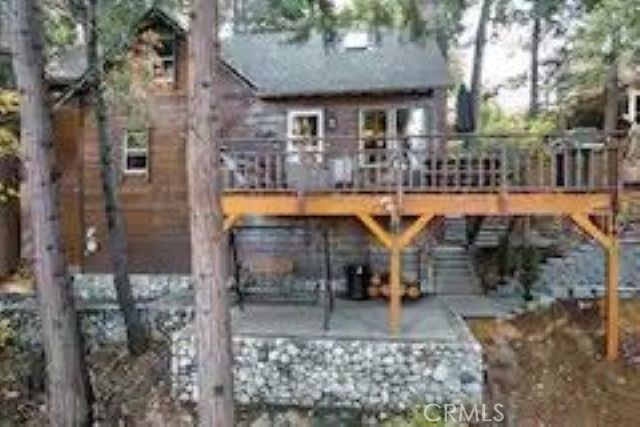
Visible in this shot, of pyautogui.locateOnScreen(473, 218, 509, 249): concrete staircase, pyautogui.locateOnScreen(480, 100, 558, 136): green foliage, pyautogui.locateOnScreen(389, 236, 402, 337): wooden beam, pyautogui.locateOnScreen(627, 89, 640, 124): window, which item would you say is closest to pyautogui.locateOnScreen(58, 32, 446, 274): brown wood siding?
pyautogui.locateOnScreen(473, 218, 509, 249): concrete staircase

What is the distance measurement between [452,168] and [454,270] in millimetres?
4492

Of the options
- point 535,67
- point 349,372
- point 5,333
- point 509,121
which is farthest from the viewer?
point 509,121

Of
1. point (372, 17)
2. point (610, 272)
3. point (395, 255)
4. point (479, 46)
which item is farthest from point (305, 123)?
point (479, 46)

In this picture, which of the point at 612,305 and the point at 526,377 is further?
the point at 612,305

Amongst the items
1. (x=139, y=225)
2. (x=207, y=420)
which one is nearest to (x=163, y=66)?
(x=139, y=225)

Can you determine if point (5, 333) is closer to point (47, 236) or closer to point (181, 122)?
point (47, 236)

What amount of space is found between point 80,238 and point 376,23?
26.8 feet

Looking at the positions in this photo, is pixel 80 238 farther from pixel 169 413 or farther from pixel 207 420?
pixel 207 420

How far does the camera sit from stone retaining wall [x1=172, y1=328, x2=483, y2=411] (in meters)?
15.6

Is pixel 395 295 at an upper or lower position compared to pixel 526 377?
upper

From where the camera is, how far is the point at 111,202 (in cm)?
1748

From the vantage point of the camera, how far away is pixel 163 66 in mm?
22453

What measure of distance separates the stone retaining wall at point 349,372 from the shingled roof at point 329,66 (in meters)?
7.44

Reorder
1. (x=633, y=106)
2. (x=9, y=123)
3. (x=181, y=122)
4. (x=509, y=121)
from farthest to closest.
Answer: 1. (x=509, y=121)
2. (x=633, y=106)
3. (x=181, y=122)
4. (x=9, y=123)
